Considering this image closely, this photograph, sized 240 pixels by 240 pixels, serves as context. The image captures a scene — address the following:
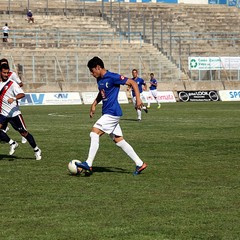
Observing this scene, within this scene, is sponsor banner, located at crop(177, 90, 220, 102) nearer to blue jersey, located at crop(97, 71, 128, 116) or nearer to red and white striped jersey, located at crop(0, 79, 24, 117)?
red and white striped jersey, located at crop(0, 79, 24, 117)

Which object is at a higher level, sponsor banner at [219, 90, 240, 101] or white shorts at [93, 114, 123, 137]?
white shorts at [93, 114, 123, 137]

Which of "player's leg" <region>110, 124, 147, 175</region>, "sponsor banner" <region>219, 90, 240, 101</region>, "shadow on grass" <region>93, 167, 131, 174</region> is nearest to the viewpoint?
"player's leg" <region>110, 124, 147, 175</region>

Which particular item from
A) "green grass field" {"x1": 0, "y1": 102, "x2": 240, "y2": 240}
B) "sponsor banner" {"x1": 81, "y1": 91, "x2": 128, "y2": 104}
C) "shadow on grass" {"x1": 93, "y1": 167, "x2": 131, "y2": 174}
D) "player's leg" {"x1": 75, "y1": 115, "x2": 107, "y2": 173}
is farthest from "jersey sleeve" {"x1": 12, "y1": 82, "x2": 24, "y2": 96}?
"sponsor banner" {"x1": 81, "y1": 91, "x2": 128, "y2": 104}

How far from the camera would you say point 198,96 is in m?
61.3

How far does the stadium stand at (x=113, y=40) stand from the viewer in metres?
62.8

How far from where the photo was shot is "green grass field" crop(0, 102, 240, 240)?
9.96 meters

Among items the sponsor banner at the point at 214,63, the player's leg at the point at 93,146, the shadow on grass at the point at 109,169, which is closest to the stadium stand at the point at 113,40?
the sponsor banner at the point at 214,63

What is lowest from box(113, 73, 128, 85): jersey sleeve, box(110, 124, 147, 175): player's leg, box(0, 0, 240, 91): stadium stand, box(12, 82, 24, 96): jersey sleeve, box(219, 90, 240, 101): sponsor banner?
box(219, 90, 240, 101): sponsor banner

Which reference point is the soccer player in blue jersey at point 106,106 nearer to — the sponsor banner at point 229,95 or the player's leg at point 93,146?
the player's leg at point 93,146

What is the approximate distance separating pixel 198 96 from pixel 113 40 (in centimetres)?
1225

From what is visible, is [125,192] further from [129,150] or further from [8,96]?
[8,96]

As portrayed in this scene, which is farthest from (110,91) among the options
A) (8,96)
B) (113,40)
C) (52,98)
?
(113,40)

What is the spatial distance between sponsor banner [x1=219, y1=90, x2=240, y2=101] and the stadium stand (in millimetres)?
3354

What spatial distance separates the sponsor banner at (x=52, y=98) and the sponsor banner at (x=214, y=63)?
1303 cm
